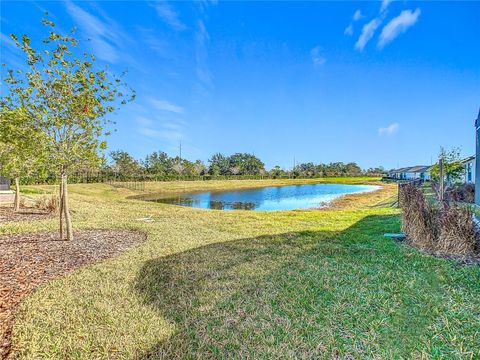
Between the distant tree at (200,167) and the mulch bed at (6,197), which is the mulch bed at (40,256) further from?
the distant tree at (200,167)

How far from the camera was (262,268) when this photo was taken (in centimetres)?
412

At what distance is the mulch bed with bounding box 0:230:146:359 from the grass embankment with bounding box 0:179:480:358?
0.23 m

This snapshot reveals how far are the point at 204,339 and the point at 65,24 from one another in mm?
5972

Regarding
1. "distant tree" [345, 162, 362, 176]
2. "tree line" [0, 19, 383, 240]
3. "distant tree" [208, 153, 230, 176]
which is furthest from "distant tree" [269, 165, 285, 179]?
"tree line" [0, 19, 383, 240]

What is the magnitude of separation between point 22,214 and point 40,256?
5431 mm

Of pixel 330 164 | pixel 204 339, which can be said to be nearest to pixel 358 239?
pixel 204 339

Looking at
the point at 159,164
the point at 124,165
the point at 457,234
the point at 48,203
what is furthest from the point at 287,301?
the point at 159,164

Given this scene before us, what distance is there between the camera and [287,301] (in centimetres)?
306

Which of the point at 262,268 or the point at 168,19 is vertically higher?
the point at 168,19

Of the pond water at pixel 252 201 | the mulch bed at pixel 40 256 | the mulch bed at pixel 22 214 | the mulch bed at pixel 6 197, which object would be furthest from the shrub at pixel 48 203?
the pond water at pixel 252 201

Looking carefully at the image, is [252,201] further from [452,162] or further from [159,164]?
[159,164]

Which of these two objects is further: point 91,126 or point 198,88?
point 198,88

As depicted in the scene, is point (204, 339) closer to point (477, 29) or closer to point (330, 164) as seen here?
point (477, 29)

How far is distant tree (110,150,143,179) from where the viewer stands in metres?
36.3
